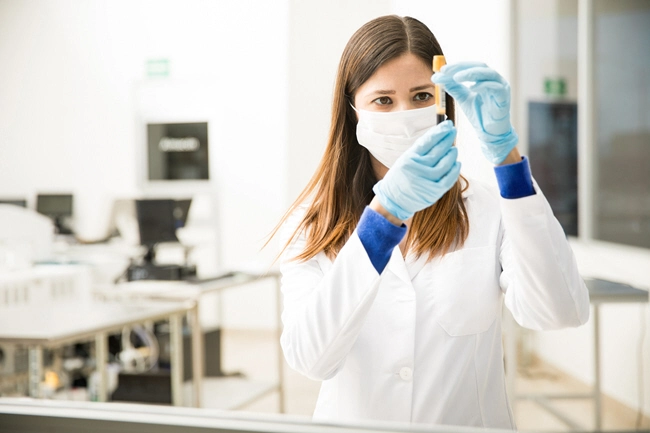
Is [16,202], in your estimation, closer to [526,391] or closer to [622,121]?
[526,391]

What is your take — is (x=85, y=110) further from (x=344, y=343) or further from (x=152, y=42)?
(x=344, y=343)

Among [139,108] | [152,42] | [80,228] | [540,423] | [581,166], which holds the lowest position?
[540,423]

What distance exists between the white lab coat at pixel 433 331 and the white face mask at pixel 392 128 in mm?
154

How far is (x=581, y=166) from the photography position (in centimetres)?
348

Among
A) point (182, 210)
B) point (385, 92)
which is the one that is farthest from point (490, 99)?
point (182, 210)

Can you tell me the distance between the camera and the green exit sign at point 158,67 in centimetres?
570

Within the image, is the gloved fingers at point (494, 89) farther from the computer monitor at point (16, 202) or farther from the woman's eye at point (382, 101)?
the computer monitor at point (16, 202)

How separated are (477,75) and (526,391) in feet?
10.4

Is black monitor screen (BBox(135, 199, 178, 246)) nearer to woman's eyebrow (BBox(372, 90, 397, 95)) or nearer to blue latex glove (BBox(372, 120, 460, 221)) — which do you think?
woman's eyebrow (BBox(372, 90, 397, 95))

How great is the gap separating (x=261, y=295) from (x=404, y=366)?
451cm

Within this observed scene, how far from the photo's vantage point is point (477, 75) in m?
0.80

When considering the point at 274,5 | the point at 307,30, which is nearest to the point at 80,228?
the point at 274,5

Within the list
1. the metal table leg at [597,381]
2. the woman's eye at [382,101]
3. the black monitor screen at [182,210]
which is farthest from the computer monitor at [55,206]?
the woman's eye at [382,101]

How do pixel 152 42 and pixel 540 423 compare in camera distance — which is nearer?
pixel 540 423
